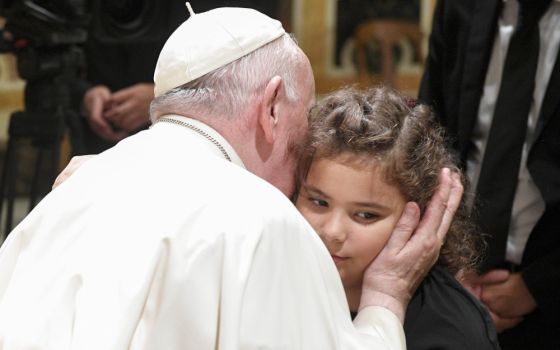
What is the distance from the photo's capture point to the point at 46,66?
3859mm

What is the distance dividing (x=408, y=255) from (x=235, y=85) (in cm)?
56

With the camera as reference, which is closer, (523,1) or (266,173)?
(266,173)

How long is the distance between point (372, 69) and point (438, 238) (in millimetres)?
3284

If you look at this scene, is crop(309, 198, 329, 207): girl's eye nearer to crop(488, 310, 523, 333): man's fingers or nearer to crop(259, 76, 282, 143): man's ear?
crop(259, 76, 282, 143): man's ear

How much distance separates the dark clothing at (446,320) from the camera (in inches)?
89.4

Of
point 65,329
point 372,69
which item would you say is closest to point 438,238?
point 65,329

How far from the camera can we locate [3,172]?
4203mm

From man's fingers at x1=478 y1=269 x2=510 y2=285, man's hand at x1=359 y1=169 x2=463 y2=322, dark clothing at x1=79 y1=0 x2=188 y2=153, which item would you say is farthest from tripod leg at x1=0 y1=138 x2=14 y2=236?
man's hand at x1=359 y1=169 x2=463 y2=322

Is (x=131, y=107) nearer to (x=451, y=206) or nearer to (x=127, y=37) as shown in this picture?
(x=127, y=37)

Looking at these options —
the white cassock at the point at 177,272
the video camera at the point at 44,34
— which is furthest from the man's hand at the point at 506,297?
the video camera at the point at 44,34

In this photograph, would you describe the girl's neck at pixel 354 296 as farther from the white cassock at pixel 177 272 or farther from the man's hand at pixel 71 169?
the man's hand at pixel 71 169

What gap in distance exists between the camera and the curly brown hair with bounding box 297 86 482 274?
2.45 m

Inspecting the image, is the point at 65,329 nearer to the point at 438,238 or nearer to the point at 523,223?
the point at 438,238

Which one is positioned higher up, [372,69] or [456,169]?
[456,169]
